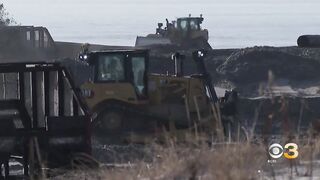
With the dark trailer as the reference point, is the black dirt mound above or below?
below

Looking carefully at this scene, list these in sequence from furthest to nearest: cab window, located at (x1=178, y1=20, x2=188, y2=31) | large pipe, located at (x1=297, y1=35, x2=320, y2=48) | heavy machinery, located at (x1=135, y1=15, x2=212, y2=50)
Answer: cab window, located at (x1=178, y1=20, x2=188, y2=31) < heavy machinery, located at (x1=135, y1=15, x2=212, y2=50) < large pipe, located at (x1=297, y1=35, x2=320, y2=48)

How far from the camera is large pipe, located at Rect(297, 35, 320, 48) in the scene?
11.3m

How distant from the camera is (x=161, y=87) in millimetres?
26172

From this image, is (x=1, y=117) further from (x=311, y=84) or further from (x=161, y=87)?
(x=311, y=84)

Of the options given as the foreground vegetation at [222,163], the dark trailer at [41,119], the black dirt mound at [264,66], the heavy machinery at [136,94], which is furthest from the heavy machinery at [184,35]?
the foreground vegetation at [222,163]

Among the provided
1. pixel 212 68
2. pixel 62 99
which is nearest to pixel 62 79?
pixel 62 99

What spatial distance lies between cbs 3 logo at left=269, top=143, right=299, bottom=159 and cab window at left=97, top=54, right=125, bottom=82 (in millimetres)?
15534

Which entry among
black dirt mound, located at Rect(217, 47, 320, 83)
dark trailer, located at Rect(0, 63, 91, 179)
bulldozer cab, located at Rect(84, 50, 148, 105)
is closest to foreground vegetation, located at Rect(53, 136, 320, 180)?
dark trailer, located at Rect(0, 63, 91, 179)

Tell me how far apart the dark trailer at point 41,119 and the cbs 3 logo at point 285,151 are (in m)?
5.53

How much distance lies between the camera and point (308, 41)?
11.5 m

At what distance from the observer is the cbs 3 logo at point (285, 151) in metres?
9.91

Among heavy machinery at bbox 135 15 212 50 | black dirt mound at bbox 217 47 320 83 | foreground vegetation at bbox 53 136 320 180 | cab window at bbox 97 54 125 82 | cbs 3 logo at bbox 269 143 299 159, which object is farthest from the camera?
heavy machinery at bbox 135 15 212 50

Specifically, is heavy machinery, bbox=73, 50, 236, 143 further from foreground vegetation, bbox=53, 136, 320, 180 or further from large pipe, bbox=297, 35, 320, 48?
foreground vegetation, bbox=53, 136, 320, 180

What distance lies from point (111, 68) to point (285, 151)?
636 inches
